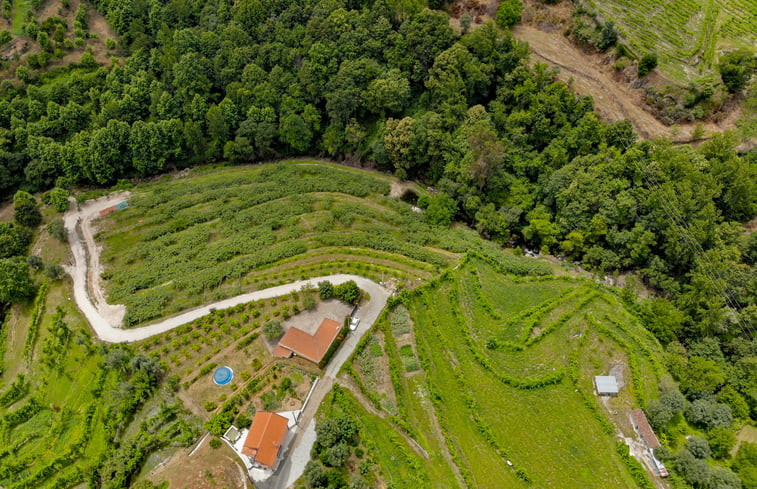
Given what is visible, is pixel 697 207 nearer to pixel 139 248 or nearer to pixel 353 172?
pixel 353 172

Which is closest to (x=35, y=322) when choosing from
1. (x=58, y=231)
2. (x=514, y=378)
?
(x=58, y=231)

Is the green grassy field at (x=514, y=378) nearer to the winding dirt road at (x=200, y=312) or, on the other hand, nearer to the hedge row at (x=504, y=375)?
the hedge row at (x=504, y=375)

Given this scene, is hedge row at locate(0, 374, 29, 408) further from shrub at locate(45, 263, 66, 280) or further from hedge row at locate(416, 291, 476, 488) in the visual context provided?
hedge row at locate(416, 291, 476, 488)

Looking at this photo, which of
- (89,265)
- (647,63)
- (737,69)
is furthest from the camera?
(647,63)

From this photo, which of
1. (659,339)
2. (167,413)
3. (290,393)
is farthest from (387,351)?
(659,339)

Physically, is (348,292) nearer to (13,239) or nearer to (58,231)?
(58,231)

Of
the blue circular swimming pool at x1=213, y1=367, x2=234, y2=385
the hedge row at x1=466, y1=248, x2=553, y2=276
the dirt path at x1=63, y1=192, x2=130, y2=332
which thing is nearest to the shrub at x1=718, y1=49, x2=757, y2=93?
the hedge row at x1=466, y1=248, x2=553, y2=276
